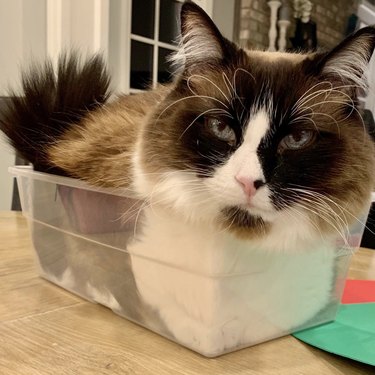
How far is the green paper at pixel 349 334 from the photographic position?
0.65 m

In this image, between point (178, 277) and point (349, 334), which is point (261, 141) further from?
point (349, 334)

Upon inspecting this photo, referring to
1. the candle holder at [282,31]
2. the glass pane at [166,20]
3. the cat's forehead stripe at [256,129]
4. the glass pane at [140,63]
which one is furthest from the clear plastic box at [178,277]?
the candle holder at [282,31]

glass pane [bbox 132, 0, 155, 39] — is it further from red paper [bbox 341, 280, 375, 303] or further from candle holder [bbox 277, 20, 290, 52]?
red paper [bbox 341, 280, 375, 303]

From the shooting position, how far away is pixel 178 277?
0.66 meters

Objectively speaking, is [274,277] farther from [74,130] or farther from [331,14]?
[331,14]

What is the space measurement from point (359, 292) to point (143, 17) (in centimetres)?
266

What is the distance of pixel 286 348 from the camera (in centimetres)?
69

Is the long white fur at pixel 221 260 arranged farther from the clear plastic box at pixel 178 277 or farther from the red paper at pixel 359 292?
the red paper at pixel 359 292

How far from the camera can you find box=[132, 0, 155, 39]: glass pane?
10.2 feet

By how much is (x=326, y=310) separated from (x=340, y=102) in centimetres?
34

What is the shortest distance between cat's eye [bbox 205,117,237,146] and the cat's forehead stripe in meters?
0.02

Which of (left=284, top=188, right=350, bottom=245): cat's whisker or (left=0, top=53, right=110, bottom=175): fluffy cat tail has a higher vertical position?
(left=0, top=53, right=110, bottom=175): fluffy cat tail

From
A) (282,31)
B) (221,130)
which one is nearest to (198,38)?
(221,130)

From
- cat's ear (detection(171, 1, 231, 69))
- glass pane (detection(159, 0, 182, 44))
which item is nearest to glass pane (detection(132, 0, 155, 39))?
glass pane (detection(159, 0, 182, 44))
